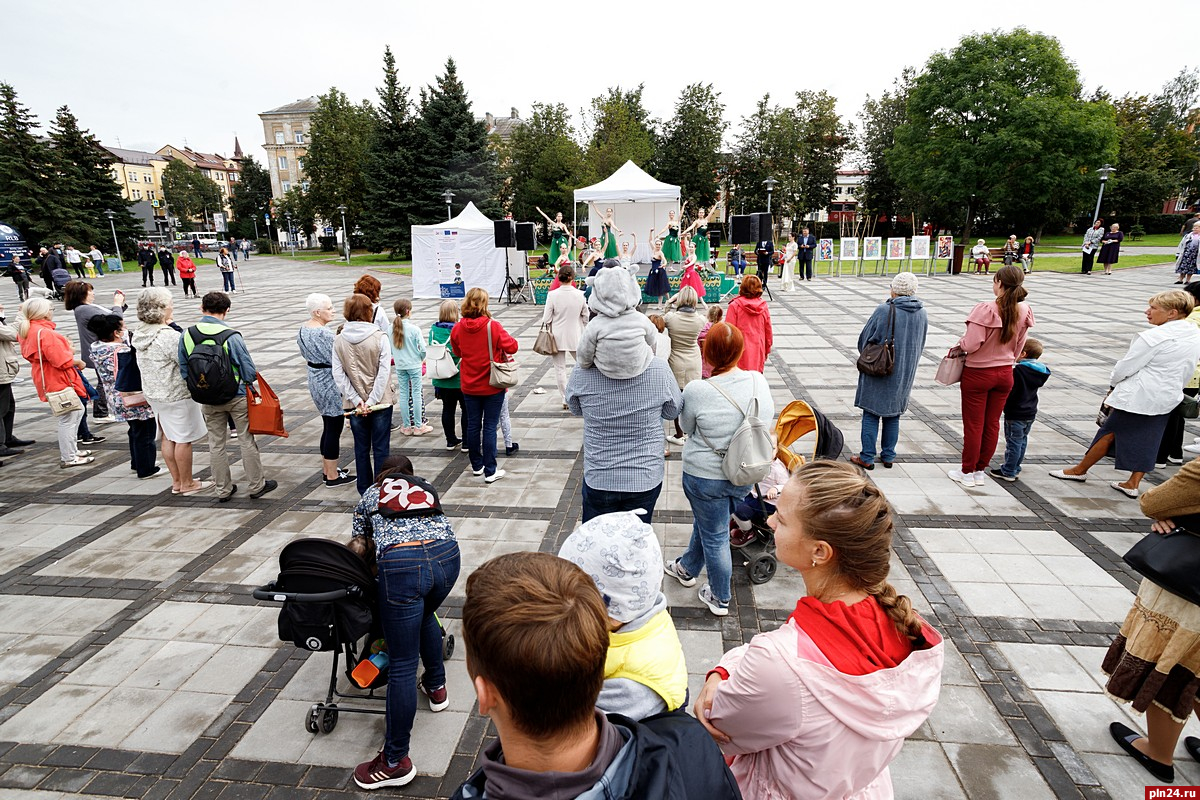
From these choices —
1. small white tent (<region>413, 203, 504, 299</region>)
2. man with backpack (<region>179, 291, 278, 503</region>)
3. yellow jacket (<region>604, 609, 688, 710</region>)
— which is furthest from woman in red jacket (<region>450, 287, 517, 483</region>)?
small white tent (<region>413, 203, 504, 299</region>)

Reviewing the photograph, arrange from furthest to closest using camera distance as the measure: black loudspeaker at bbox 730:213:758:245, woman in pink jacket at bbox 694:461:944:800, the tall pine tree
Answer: the tall pine tree < black loudspeaker at bbox 730:213:758:245 < woman in pink jacket at bbox 694:461:944:800

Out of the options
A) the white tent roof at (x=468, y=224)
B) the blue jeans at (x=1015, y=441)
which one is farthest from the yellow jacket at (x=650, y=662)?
the white tent roof at (x=468, y=224)

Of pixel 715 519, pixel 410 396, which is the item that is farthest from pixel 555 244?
pixel 715 519

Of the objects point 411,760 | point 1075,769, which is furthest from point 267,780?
point 1075,769

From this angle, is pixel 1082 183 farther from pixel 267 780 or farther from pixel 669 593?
pixel 267 780

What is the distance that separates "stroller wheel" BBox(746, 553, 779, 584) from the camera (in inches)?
174

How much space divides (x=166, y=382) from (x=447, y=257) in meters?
15.9

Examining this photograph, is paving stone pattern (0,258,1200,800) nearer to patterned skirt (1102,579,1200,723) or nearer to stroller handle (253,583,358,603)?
patterned skirt (1102,579,1200,723)

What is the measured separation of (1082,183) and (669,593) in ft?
154

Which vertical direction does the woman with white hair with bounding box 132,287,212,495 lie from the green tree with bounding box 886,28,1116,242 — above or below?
below

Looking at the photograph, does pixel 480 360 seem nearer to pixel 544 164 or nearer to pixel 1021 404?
pixel 1021 404

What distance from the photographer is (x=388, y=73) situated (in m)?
40.1

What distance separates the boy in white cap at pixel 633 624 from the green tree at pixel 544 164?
45.9 meters

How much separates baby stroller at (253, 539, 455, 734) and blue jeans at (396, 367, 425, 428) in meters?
4.84
